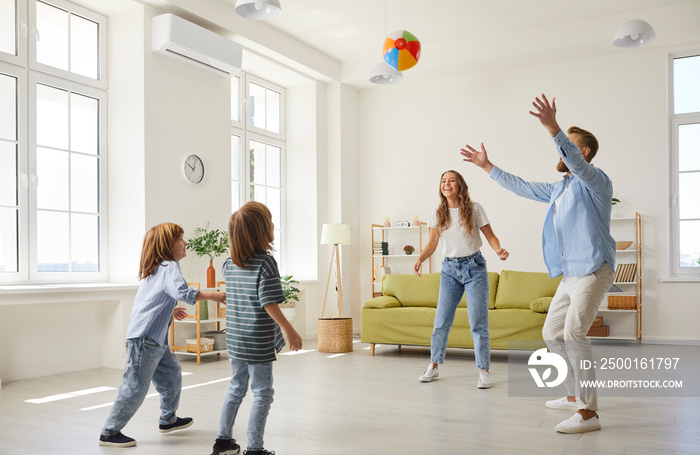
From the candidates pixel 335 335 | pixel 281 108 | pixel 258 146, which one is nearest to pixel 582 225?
pixel 335 335

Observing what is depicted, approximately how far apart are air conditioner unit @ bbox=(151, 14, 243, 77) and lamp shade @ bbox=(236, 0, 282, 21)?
1.15 m

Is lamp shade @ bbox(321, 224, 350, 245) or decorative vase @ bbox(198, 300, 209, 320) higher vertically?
lamp shade @ bbox(321, 224, 350, 245)

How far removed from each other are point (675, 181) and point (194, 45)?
4.93m

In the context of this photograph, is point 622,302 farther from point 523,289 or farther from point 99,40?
point 99,40

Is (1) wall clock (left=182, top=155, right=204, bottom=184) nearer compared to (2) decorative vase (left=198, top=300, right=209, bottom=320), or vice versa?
(2) decorative vase (left=198, top=300, right=209, bottom=320)

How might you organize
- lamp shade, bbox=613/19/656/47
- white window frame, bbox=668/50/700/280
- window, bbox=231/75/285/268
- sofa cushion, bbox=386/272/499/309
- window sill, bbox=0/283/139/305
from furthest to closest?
window, bbox=231/75/285/268
white window frame, bbox=668/50/700/280
sofa cushion, bbox=386/272/499/309
lamp shade, bbox=613/19/656/47
window sill, bbox=0/283/139/305

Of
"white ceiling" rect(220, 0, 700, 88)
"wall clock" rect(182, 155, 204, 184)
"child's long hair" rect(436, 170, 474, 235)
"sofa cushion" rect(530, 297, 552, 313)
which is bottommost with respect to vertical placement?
"sofa cushion" rect(530, 297, 552, 313)

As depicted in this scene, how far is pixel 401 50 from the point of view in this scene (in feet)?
17.6

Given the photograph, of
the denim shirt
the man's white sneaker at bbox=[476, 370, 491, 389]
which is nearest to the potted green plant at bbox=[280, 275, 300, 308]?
the man's white sneaker at bbox=[476, 370, 491, 389]

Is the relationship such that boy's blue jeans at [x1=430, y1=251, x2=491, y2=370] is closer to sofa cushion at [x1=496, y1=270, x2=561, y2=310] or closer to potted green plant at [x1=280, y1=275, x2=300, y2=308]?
sofa cushion at [x1=496, y1=270, x2=561, y2=310]

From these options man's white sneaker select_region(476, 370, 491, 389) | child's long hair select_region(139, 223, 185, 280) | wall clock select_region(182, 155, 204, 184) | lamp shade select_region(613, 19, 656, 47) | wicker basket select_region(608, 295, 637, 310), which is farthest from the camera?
wicker basket select_region(608, 295, 637, 310)

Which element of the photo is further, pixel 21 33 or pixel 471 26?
pixel 471 26

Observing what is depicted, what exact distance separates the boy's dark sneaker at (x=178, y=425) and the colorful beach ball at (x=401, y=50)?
3545 millimetres

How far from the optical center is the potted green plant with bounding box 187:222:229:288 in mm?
5523
